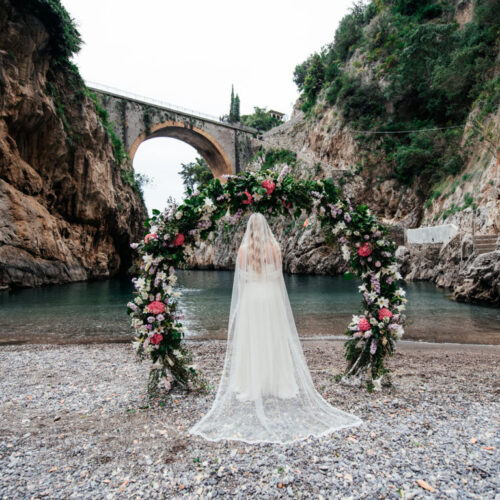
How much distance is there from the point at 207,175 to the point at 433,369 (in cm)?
4833

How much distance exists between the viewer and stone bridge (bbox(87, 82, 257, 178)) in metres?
33.1

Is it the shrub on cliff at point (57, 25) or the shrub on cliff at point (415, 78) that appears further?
the shrub on cliff at point (415, 78)

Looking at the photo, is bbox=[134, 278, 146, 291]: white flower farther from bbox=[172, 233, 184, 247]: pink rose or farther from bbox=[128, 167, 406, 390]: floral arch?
bbox=[172, 233, 184, 247]: pink rose

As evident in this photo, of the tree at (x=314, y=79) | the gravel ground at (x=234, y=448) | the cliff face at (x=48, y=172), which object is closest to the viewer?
the gravel ground at (x=234, y=448)

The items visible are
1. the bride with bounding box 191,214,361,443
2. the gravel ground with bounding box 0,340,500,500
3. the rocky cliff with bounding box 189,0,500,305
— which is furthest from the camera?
the rocky cliff with bounding box 189,0,500,305

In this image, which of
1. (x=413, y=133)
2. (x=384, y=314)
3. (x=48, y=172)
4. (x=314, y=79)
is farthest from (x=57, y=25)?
(x=314, y=79)

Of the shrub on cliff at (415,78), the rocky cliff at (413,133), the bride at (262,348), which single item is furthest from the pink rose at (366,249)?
the shrub on cliff at (415,78)

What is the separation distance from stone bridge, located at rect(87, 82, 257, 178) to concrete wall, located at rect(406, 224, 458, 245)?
53.3ft

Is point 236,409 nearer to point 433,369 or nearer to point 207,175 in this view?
point 433,369

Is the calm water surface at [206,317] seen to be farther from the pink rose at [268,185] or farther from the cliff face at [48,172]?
the pink rose at [268,185]

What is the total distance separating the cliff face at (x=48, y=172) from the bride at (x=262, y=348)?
19667 mm

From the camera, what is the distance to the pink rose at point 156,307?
15.7 ft

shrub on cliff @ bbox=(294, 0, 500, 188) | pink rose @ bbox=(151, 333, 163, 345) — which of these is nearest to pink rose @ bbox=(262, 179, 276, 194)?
pink rose @ bbox=(151, 333, 163, 345)

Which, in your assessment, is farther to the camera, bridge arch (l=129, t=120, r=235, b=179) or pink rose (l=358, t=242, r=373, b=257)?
bridge arch (l=129, t=120, r=235, b=179)
